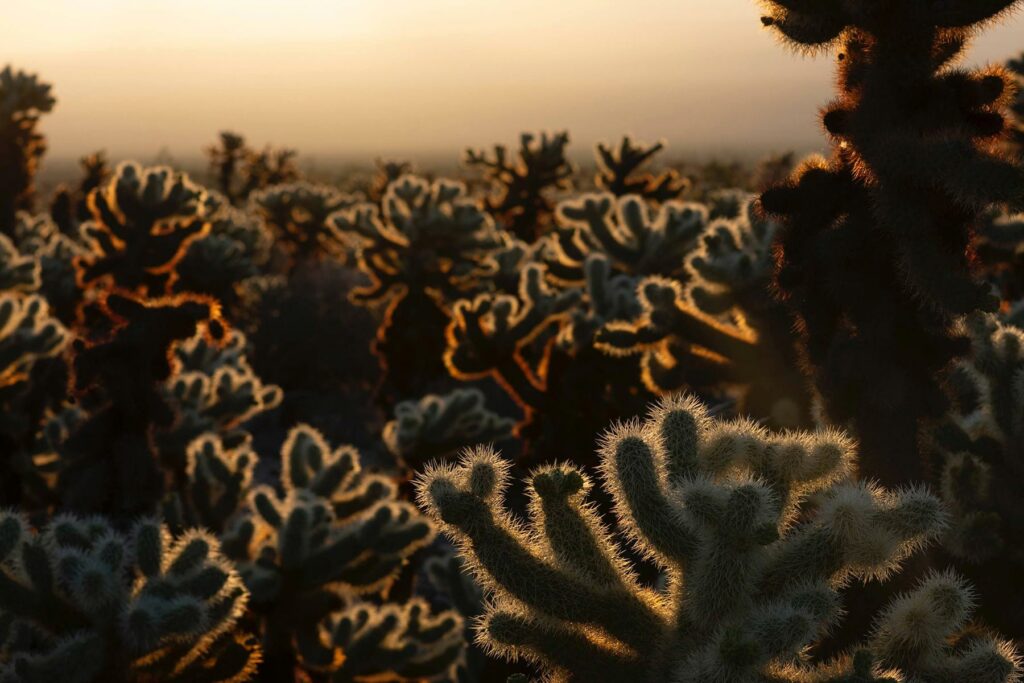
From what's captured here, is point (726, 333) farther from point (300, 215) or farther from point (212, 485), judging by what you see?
point (300, 215)

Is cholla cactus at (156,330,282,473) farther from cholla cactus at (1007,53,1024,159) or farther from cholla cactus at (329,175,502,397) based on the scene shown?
cholla cactus at (1007,53,1024,159)

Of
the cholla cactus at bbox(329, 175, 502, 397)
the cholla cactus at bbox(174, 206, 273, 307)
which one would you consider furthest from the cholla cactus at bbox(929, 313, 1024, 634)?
the cholla cactus at bbox(329, 175, 502, 397)

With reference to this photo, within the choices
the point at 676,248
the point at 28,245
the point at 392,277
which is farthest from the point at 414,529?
the point at 28,245

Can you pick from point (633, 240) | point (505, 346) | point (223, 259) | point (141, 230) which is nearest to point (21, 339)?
point (141, 230)

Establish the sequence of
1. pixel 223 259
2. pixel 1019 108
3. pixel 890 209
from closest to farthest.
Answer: pixel 890 209
pixel 1019 108
pixel 223 259

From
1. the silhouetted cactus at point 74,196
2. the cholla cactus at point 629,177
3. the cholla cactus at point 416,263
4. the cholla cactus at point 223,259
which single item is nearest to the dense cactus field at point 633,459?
the cholla cactus at point 223,259
